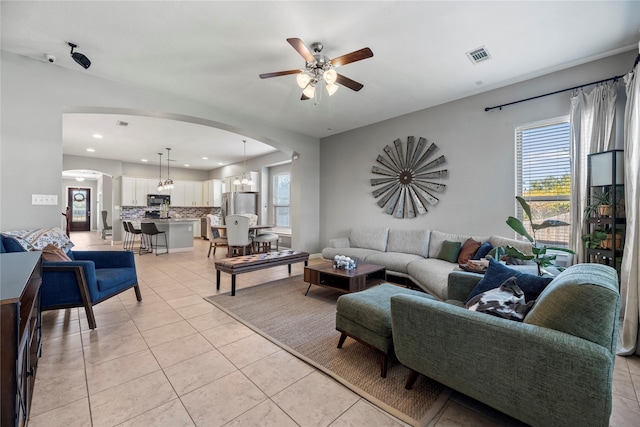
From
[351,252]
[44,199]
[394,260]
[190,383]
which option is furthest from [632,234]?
[44,199]

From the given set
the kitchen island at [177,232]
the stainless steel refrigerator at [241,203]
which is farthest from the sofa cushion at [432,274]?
the kitchen island at [177,232]

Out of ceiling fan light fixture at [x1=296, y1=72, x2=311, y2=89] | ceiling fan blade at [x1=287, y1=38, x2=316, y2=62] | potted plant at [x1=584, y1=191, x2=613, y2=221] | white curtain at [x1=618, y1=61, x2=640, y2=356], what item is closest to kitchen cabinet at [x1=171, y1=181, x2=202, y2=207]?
ceiling fan light fixture at [x1=296, y1=72, x2=311, y2=89]

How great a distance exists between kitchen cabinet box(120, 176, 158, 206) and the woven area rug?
7047mm

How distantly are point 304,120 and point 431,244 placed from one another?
3163mm

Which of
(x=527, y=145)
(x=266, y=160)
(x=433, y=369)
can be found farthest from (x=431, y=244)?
(x=266, y=160)

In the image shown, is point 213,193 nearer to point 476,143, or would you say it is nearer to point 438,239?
point 438,239

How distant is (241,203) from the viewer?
8133 millimetres

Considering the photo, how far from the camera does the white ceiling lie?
7.28 feet

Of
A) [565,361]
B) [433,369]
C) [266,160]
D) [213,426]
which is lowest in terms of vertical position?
[213,426]

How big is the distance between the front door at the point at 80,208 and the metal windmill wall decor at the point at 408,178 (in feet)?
47.5

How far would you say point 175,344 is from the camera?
7.19ft

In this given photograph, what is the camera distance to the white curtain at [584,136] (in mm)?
2758

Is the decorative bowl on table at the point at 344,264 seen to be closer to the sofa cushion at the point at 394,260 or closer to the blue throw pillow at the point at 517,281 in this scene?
the sofa cushion at the point at 394,260

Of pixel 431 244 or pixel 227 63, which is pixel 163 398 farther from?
pixel 431 244
